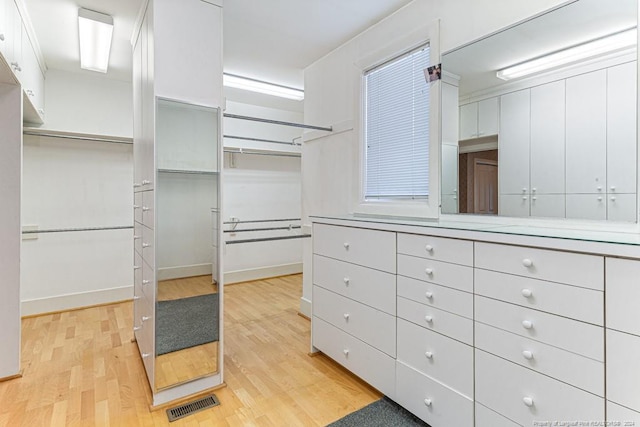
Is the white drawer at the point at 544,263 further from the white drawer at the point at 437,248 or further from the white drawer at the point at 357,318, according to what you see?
the white drawer at the point at 357,318

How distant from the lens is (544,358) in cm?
127

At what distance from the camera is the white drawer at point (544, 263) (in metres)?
1.15

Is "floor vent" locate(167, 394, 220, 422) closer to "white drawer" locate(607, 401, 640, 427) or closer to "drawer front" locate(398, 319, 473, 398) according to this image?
"drawer front" locate(398, 319, 473, 398)

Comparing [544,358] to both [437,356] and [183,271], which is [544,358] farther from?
[183,271]

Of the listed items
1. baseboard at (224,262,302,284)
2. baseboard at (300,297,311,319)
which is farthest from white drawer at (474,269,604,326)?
baseboard at (224,262,302,284)

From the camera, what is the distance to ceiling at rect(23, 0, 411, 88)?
2.38 meters

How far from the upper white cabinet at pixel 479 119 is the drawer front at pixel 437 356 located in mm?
1237

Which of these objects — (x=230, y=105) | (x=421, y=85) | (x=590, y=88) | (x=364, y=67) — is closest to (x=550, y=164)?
(x=590, y=88)

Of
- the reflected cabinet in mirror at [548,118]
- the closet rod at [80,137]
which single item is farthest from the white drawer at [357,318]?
the closet rod at [80,137]

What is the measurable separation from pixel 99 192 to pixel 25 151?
0.78 metres

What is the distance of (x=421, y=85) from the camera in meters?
2.37

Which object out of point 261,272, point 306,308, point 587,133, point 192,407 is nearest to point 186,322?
point 192,407

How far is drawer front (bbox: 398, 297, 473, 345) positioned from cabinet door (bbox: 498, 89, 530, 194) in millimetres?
811

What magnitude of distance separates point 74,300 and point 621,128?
16.4 ft
